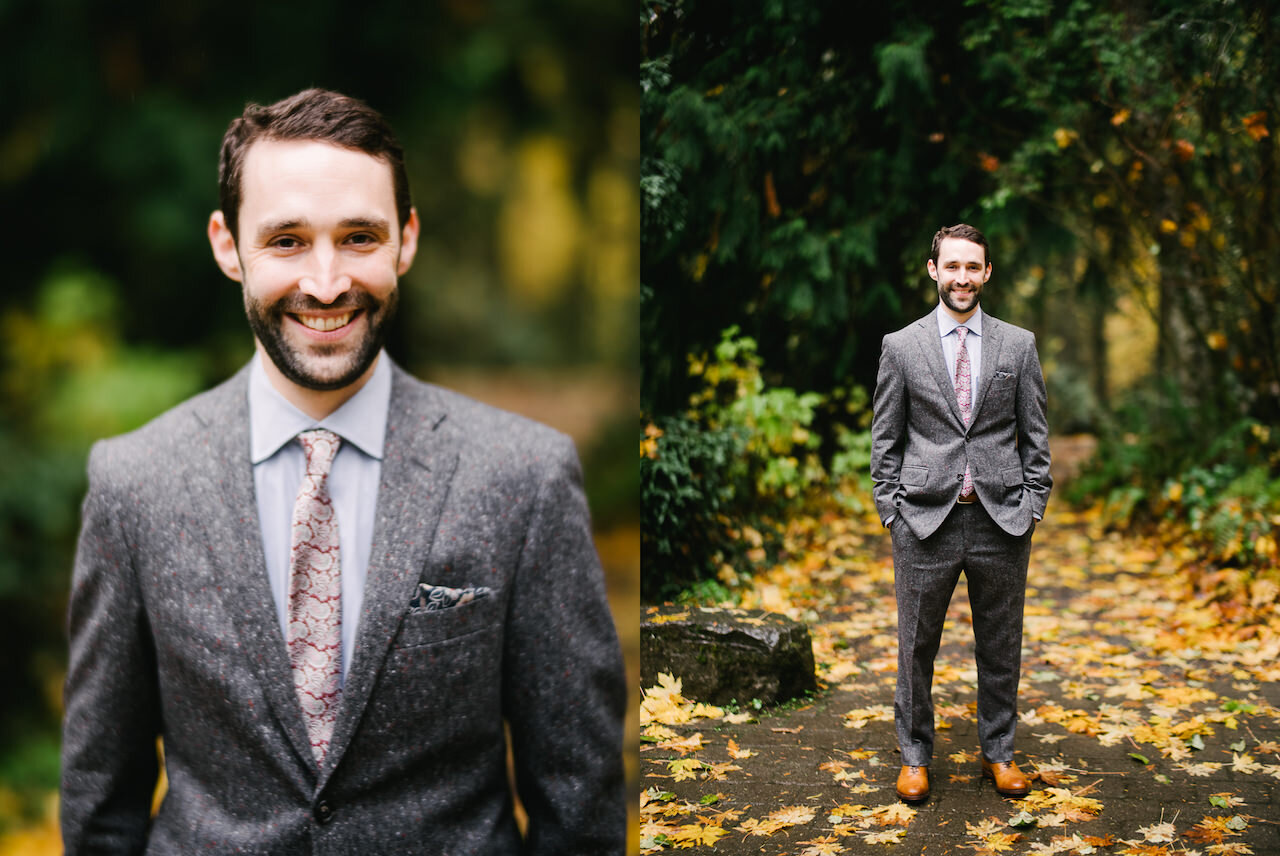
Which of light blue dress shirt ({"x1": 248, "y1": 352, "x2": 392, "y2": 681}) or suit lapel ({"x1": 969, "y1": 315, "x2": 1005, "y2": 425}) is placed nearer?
light blue dress shirt ({"x1": 248, "y1": 352, "x2": 392, "y2": 681})

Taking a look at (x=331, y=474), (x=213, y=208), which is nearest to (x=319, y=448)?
(x=331, y=474)

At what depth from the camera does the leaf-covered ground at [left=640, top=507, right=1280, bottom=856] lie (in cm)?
235

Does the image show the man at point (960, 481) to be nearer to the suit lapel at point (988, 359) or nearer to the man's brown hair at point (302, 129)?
the suit lapel at point (988, 359)

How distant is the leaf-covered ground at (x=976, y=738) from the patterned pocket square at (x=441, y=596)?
1.36m

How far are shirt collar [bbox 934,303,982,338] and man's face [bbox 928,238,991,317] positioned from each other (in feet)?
0.07

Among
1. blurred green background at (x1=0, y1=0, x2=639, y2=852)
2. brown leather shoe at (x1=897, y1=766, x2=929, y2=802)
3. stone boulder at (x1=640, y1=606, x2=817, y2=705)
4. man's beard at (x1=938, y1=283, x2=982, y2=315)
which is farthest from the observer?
stone boulder at (x1=640, y1=606, x2=817, y2=705)

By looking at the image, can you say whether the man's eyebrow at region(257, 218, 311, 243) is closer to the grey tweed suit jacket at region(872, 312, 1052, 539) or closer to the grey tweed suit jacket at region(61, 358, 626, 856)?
the grey tweed suit jacket at region(61, 358, 626, 856)

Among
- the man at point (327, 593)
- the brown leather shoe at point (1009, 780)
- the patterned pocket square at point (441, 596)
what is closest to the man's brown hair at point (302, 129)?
the man at point (327, 593)

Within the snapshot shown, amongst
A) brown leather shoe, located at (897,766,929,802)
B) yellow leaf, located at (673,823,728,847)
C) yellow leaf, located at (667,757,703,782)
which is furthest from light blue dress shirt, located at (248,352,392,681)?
brown leather shoe, located at (897,766,929,802)

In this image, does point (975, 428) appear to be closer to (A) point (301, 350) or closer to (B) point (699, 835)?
(B) point (699, 835)

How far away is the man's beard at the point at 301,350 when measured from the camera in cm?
144

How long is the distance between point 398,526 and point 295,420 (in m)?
0.24

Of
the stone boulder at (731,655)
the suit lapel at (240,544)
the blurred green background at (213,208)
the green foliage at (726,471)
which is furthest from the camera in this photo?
the green foliage at (726,471)

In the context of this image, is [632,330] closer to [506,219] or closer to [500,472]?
[506,219]
